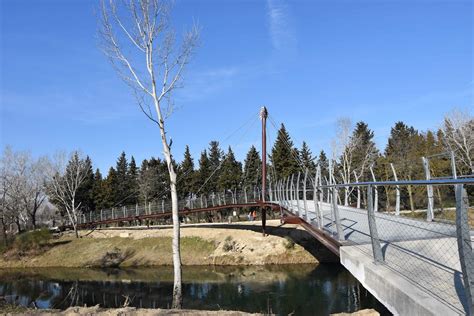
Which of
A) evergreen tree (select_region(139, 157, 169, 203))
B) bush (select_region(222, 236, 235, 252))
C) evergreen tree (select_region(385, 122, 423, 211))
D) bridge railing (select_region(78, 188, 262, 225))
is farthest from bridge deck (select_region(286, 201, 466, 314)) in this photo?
evergreen tree (select_region(139, 157, 169, 203))

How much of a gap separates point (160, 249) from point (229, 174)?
21178mm

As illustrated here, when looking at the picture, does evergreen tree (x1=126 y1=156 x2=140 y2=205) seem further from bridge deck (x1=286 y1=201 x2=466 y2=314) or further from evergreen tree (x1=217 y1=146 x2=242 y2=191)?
bridge deck (x1=286 y1=201 x2=466 y2=314)

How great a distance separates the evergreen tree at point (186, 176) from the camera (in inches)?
2248

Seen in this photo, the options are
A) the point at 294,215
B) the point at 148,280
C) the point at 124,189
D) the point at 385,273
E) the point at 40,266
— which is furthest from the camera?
the point at 124,189

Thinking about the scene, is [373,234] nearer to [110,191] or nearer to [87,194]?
[110,191]

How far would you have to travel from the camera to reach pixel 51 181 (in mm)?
42250

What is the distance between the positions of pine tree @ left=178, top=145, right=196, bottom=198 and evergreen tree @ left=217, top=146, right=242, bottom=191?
433 cm

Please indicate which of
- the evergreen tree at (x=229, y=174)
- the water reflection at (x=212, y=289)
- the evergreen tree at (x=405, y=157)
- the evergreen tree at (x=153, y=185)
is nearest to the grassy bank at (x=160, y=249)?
the water reflection at (x=212, y=289)

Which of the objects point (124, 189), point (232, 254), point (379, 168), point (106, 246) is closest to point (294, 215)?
point (232, 254)

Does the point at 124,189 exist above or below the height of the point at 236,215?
above

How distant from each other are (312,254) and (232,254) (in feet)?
19.5

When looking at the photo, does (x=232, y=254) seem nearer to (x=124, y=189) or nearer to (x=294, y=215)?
(x=294, y=215)

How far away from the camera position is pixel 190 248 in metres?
32.8

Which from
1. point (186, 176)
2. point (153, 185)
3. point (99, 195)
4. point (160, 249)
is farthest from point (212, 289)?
point (99, 195)
